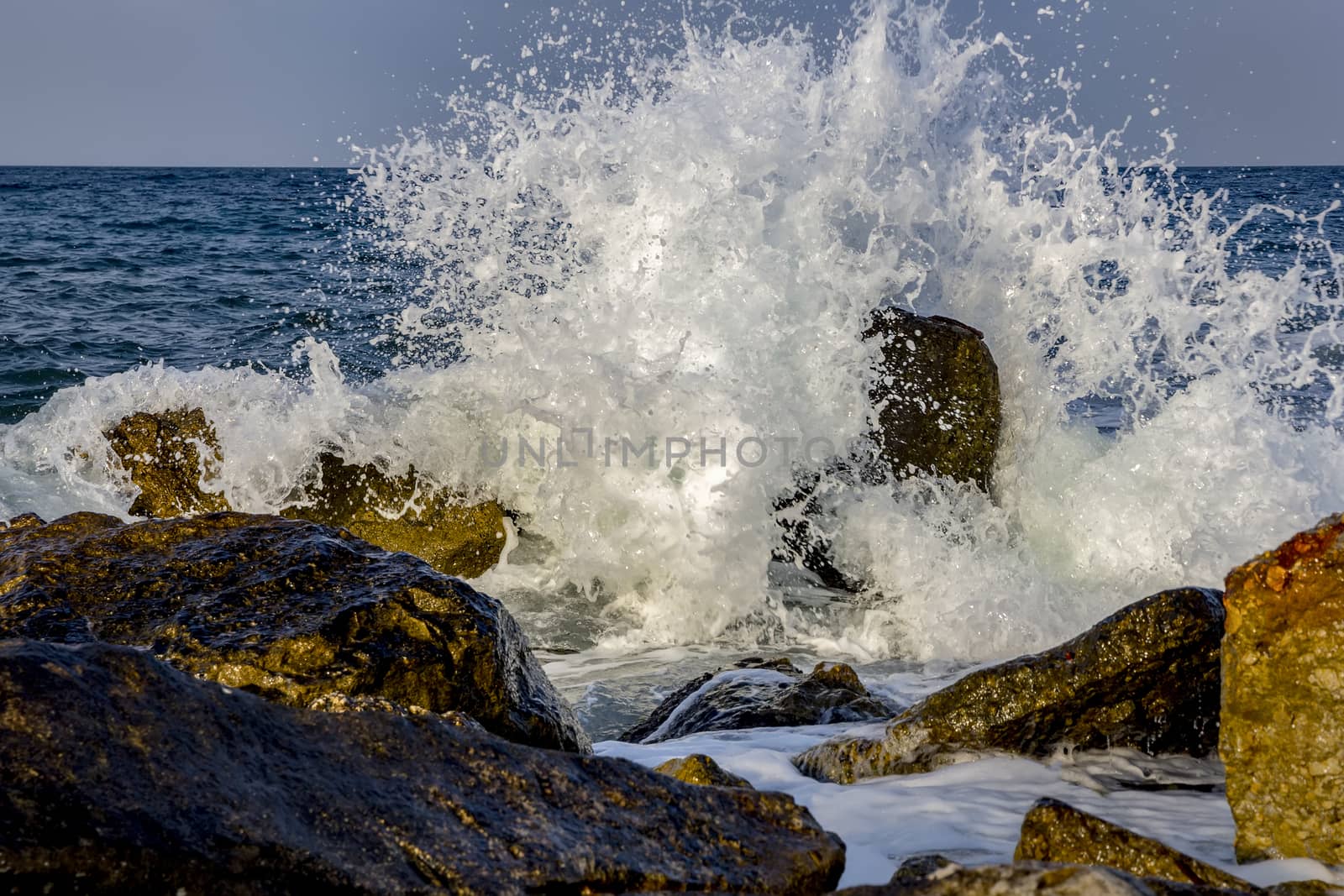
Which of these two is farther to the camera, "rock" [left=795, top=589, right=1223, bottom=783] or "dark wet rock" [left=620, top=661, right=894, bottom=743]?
"dark wet rock" [left=620, top=661, right=894, bottom=743]

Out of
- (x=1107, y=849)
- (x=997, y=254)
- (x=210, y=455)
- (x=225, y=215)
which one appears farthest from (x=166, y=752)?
(x=225, y=215)

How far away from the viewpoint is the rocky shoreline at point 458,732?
1381 mm


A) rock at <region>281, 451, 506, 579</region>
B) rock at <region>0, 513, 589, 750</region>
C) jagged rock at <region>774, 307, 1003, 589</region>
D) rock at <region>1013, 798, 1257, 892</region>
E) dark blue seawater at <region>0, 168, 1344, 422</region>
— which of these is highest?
dark blue seawater at <region>0, 168, 1344, 422</region>

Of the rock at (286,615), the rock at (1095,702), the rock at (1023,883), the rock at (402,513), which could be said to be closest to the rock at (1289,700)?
the rock at (1095,702)

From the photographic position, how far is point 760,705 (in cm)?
377

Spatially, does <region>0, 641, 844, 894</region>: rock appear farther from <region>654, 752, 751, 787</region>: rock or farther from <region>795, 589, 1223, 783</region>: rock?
<region>795, 589, 1223, 783</region>: rock

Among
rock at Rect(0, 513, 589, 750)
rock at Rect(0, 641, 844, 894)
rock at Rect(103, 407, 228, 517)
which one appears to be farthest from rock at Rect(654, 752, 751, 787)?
rock at Rect(103, 407, 228, 517)

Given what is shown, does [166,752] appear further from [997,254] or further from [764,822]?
[997,254]

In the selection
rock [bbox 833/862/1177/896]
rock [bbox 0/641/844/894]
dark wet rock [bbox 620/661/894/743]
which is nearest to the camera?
rock [bbox 0/641/844/894]

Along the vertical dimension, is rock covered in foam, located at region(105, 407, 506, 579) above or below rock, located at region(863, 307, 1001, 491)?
below

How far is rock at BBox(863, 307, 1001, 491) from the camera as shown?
6.14 metres

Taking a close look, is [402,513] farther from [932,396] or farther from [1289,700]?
[1289,700]

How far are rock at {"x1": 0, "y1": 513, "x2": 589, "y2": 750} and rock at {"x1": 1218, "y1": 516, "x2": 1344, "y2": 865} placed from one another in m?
1.51

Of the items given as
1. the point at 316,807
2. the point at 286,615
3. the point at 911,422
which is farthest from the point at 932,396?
the point at 316,807
